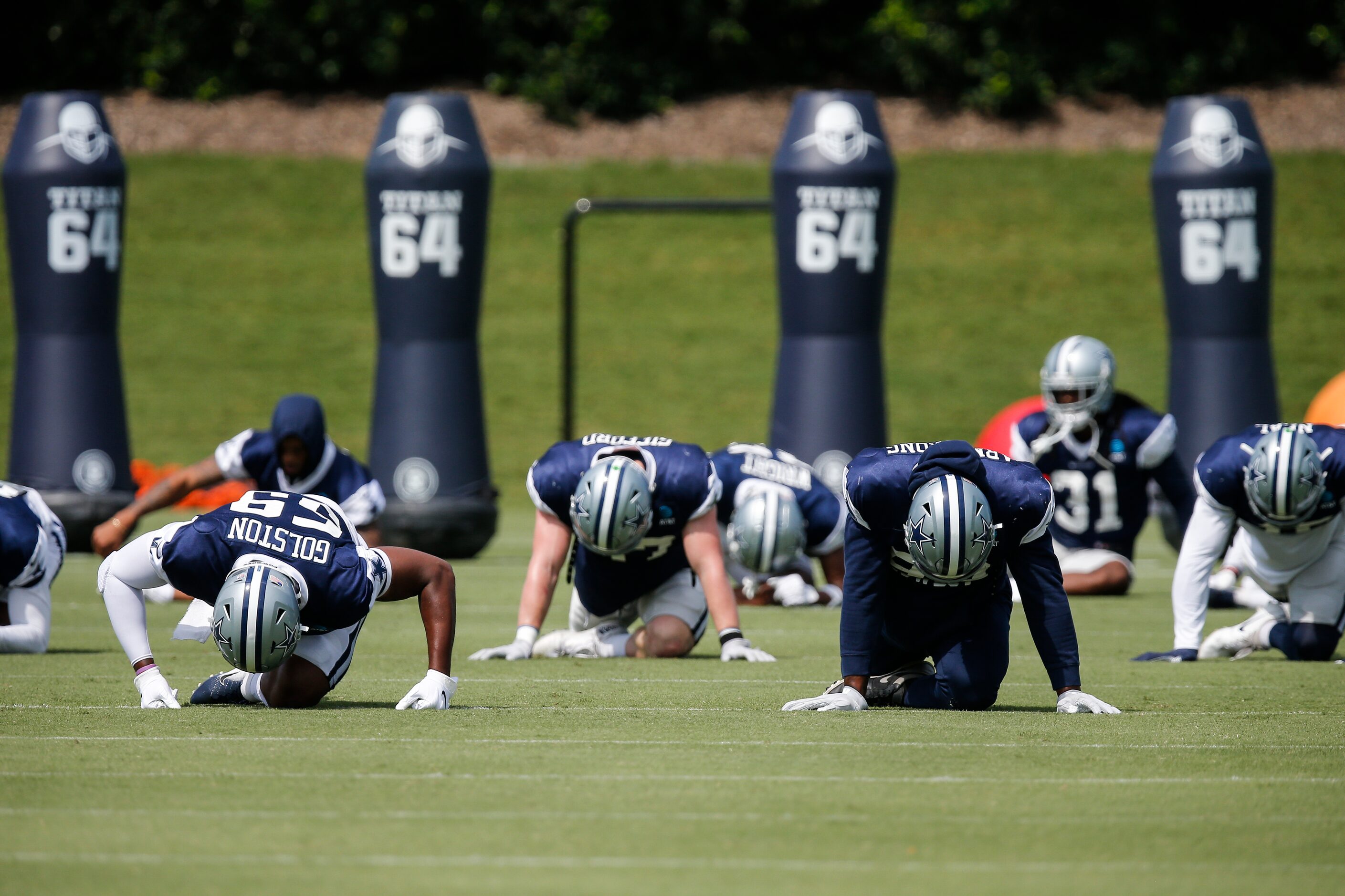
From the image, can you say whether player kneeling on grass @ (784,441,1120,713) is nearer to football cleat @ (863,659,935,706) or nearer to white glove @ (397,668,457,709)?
football cleat @ (863,659,935,706)

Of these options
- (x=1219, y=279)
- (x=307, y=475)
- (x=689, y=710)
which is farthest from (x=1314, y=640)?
(x=1219, y=279)

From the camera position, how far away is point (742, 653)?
8.18m

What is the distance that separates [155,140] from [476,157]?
52.7 ft

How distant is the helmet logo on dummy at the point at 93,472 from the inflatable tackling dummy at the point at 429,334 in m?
2.12

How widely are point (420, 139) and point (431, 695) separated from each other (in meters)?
8.91

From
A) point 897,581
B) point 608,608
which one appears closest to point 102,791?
point 897,581

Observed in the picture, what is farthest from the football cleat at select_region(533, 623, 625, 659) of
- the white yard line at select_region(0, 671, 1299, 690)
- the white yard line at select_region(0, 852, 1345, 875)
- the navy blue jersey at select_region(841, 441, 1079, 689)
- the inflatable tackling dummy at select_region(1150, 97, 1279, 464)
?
the inflatable tackling dummy at select_region(1150, 97, 1279, 464)

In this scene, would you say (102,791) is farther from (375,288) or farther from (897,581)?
(375,288)

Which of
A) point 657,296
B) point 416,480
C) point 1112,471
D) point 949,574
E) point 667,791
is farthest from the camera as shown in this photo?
point 657,296

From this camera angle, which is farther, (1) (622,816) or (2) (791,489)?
(2) (791,489)

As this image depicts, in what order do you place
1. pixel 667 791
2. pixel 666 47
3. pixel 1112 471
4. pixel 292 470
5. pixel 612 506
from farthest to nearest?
1. pixel 666 47
2. pixel 1112 471
3. pixel 292 470
4. pixel 612 506
5. pixel 667 791

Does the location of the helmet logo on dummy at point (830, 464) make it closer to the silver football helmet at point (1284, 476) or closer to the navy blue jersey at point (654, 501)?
the navy blue jersey at point (654, 501)

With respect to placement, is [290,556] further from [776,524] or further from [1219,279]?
[1219,279]

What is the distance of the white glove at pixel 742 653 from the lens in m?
8.12
